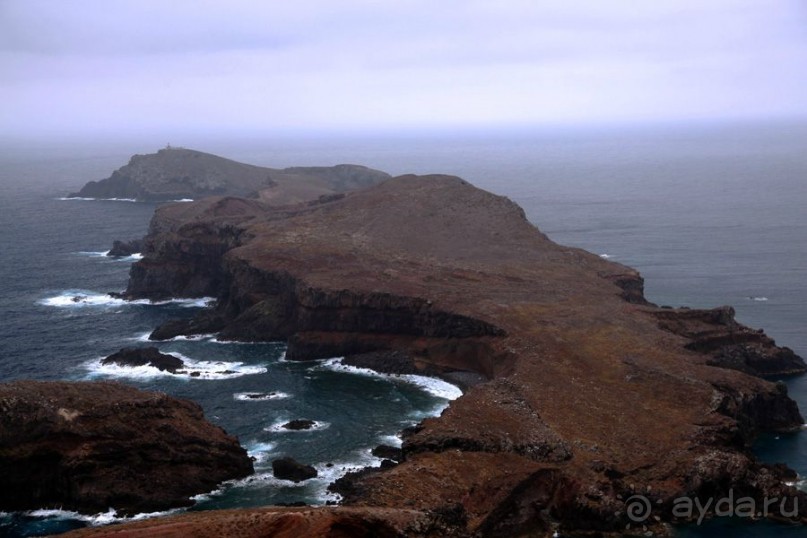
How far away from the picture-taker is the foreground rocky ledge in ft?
180

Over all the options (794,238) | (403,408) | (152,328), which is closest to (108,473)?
(403,408)

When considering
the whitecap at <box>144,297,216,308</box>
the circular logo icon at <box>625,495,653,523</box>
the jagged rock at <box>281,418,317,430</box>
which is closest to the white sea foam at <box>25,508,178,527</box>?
the jagged rock at <box>281,418,317,430</box>

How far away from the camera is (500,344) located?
79.8 metres

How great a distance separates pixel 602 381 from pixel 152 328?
167 feet

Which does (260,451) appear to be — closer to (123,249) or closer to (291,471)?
(291,471)

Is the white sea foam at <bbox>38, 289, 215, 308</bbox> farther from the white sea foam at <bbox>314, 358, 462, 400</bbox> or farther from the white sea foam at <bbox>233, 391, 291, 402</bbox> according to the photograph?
the white sea foam at <bbox>233, 391, 291, 402</bbox>

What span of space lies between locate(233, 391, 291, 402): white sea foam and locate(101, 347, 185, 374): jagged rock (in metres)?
9.17

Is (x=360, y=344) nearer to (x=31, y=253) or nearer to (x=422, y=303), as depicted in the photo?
(x=422, y=303)

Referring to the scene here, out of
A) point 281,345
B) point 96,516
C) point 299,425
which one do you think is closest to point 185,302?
point 281,345

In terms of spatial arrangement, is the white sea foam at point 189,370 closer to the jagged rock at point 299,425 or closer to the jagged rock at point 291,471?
the jagged rock at point 299,425

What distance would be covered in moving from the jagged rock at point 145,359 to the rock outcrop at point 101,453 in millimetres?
22309

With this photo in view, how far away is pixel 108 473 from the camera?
58250 millimetres

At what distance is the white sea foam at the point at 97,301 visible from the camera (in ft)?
360

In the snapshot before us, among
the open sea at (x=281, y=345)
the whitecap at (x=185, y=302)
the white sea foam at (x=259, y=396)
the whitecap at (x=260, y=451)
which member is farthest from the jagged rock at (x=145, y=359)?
the whitecap at (x=185, y=302)
